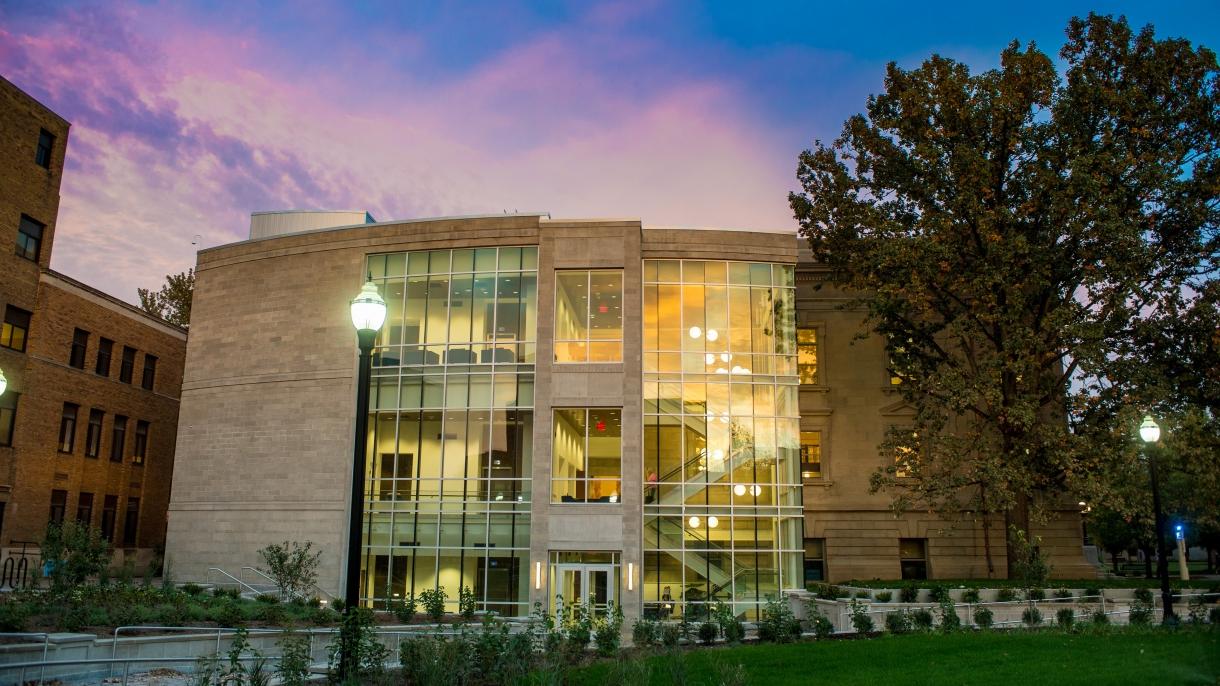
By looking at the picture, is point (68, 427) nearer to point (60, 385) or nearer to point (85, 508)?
point (60, 385)

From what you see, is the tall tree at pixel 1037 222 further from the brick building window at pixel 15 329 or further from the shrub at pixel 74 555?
the brick building window at pixel 15 329

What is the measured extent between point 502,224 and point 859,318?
16.9 meters

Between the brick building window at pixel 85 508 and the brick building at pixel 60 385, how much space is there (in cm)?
6

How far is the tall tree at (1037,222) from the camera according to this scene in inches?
1138

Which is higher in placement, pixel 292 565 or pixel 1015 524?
pixel 1015 524

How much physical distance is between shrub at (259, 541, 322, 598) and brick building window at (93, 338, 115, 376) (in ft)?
58.7

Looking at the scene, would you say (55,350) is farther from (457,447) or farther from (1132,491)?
(1132,491)

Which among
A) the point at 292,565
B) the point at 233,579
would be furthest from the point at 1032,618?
the point at 233,579

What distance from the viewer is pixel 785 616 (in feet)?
71.4

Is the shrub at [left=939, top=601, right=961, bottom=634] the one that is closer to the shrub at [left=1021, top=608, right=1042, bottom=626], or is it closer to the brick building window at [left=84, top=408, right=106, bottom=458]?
the shrub at [left=1021, top=608, right=1042, bottom=626]

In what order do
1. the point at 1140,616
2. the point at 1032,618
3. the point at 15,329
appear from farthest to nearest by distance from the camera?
the point at 15,329
the point at 1032,618
the point at 1140,616

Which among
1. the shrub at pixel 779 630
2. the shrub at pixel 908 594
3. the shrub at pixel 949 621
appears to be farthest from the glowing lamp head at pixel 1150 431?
the shrub at pixel 908 594

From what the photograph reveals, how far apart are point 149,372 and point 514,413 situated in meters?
26.4

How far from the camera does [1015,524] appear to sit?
35.7m
